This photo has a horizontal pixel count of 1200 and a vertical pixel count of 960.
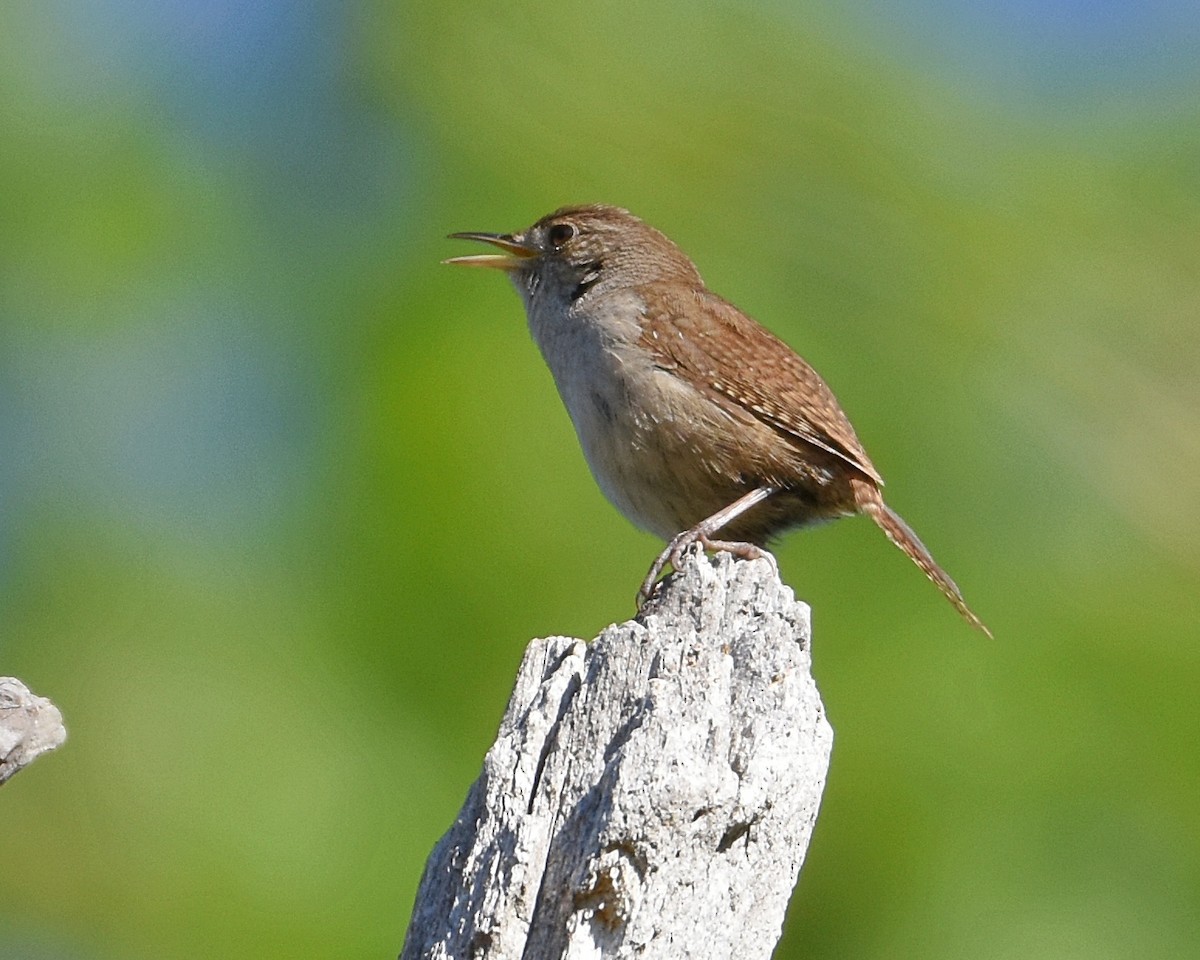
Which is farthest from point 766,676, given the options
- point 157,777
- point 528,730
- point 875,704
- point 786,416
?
point 157,777

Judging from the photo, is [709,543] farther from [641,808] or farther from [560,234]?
[641,808]

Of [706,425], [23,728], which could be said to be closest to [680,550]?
[706,425]

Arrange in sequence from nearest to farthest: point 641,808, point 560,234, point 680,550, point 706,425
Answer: point 641,808 → point 680,550 → point 706,425 → point 560,234

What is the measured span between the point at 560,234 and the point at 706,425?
1.15 m

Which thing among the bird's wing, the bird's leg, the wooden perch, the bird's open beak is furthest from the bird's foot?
the bird's open beak

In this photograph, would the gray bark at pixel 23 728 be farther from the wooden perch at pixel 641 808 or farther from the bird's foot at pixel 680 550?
the bird's foot at pixel 680 550

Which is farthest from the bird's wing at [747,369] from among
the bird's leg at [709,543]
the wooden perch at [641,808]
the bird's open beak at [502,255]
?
the wooden perch at [641,808]

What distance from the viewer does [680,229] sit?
7789mm

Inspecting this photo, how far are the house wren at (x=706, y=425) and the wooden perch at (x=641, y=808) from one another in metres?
1.59

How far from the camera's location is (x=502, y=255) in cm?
560

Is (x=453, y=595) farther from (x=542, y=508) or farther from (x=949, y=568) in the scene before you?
(x=949, y=568)

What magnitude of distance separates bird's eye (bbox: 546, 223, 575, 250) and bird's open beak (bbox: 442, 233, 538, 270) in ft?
0.23

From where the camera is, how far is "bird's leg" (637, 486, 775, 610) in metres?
3.96

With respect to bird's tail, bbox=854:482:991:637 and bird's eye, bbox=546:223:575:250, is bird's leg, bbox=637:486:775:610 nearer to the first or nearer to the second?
bird's tail, bbox=854:482:991:637
